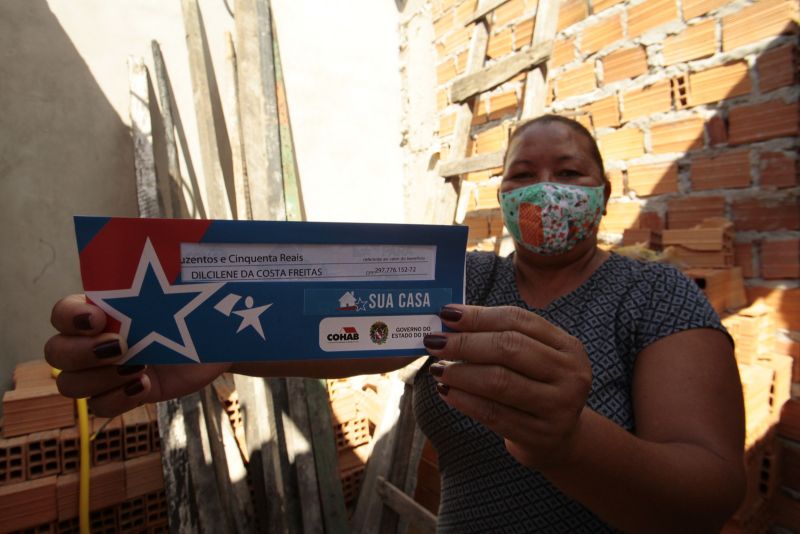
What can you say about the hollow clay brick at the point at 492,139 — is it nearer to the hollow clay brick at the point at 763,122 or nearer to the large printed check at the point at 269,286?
the hollow clay brick at the point at 763,122

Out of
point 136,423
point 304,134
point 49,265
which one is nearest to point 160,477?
point 136,423

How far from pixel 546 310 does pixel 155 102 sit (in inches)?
107

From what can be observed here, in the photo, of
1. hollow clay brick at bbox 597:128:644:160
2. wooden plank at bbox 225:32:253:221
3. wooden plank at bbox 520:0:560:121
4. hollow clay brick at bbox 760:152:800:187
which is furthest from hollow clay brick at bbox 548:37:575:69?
wooden plank at bbox 225:32:253:221

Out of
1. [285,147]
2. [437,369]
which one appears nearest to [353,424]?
[285,147]

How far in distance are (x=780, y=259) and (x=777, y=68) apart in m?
0.80

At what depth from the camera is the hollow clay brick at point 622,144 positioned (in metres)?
2.27

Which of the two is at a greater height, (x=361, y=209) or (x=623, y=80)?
(x=623, y=80)

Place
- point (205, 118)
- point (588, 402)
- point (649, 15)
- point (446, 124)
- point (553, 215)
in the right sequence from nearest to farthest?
point (588, 402) < point (553, 215) < point (649, 15) < point (205, 118) < point (446, 124)

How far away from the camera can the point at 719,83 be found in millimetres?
1971

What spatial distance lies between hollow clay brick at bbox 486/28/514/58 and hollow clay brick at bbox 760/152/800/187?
1.62 metres

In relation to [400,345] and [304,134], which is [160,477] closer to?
[400,345]

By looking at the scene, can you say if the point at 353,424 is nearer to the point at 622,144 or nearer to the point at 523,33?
the point at 622,144

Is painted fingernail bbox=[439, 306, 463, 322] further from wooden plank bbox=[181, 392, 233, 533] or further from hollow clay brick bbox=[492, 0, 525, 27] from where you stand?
hollow clay brick bbox=[492, 0, 525, 27]

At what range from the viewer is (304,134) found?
3.26 meters
